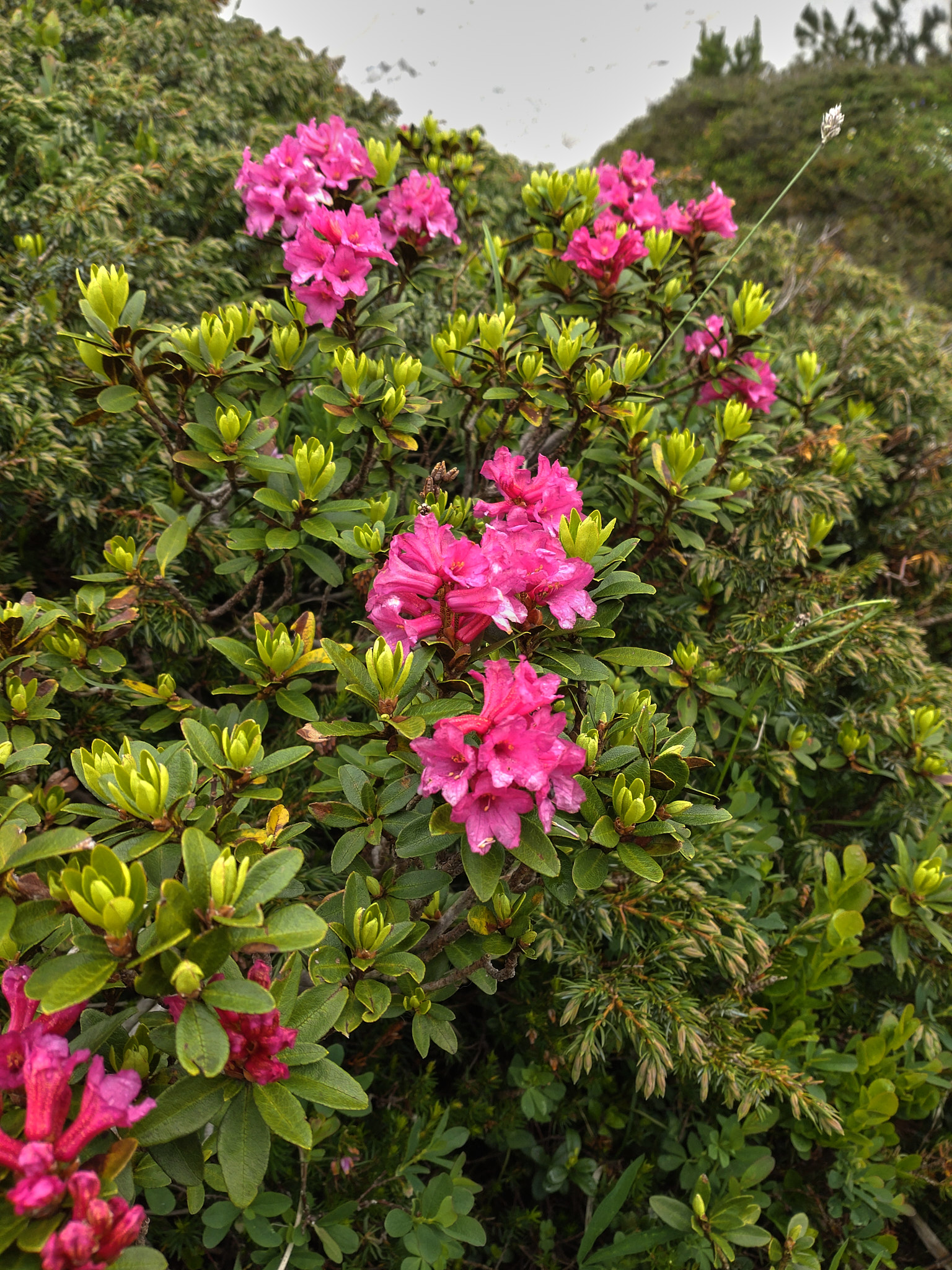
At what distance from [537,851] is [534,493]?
0.66m

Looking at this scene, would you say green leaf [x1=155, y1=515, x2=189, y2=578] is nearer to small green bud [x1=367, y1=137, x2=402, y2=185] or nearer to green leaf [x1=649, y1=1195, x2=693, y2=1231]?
small green bud [x1=367, y1=137, x2=402, y2=185]

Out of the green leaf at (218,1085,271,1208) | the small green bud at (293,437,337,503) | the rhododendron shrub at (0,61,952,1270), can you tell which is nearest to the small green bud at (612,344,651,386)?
the rhododendron shrub at (0,61,952,1270)

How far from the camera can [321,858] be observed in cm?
180

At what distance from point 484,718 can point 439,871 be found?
42 centimetres

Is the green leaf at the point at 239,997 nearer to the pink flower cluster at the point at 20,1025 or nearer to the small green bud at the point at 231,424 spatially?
the pink flower cluster at the point at 20,1025

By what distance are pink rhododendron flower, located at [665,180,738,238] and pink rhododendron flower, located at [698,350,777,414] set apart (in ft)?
1.36

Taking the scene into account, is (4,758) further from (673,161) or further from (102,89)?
(673,161)

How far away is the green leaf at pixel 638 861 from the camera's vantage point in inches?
42.0

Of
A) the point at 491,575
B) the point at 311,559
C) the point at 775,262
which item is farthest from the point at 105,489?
the point at 775,262

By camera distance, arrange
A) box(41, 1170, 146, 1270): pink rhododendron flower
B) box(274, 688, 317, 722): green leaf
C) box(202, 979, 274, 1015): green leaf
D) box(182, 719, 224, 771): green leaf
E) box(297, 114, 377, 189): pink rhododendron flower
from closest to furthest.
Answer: box(41, 1170, 146, 1270): pink rhododendron flower
box(202, 979, 274, 1015): green leaf
box(182, 719, 224, 771): green leaf
box(274, 688, 317, 722): green leaf
box(297, 114, 377, 189): pink rhododendron flower

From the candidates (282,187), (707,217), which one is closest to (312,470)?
(282,187)

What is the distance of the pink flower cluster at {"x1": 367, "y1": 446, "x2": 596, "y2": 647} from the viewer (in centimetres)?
108

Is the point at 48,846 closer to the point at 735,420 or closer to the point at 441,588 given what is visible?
the point at 441,588

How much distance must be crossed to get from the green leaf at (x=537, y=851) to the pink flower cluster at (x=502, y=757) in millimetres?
43
